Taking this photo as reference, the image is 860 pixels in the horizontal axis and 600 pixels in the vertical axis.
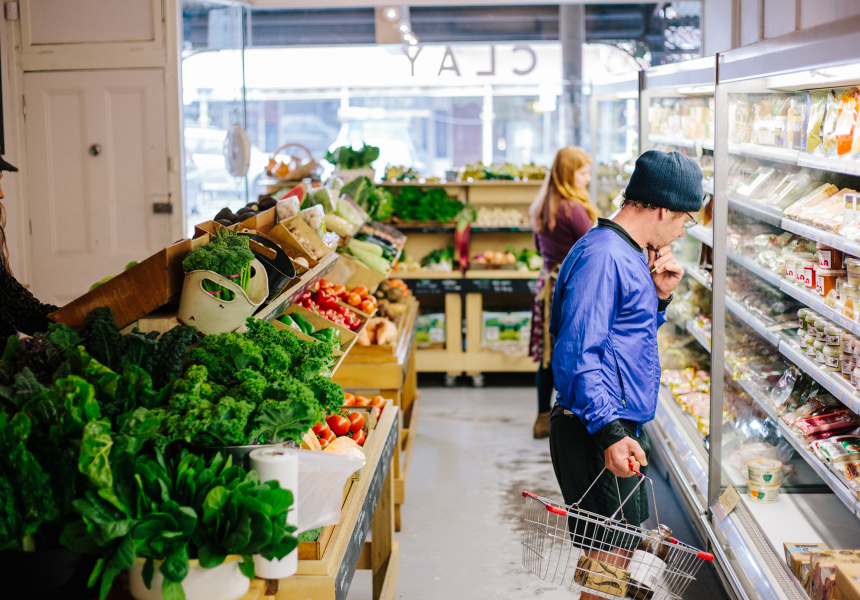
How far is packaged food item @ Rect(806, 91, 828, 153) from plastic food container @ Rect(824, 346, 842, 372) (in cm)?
73

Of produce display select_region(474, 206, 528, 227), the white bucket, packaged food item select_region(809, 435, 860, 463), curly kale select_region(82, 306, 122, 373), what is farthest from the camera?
produce display select_region(474, 206, 528, 227)

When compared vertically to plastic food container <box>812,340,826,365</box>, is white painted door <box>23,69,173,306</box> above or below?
above

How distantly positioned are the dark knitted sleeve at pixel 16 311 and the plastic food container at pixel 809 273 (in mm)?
2662

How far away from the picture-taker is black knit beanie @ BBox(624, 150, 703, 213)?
2619 millimetres

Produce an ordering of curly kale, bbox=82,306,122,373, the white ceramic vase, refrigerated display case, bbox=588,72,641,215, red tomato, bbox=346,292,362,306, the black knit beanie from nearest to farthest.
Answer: the white ceramic vase → curly kale, bbox=82,306,122,373 → the black knit beanie → red tomato, bbox=346,292,362,306 → refrigerated display case, bbox=588,72,641,215

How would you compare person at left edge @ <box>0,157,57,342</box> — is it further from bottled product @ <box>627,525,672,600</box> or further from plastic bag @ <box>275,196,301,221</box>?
bottled product @ <box>627,525,672,600</box>

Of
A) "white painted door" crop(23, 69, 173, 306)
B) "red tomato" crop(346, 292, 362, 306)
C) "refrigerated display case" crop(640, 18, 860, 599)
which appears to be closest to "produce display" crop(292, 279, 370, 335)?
"red tomato" crop(346, 292, 362, 306)

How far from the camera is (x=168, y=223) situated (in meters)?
5.99

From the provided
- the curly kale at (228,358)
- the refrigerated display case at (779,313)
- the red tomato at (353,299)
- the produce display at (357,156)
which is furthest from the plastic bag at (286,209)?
the produce display at (357,156)

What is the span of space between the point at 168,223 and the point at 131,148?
1.87 ft

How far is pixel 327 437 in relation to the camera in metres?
2.81

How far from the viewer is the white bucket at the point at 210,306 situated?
237 centimetres

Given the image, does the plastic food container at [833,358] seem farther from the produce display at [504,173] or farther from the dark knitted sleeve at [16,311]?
the produce display at [504,173]

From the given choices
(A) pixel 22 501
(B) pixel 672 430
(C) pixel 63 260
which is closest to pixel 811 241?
(B) pixel 672 430
